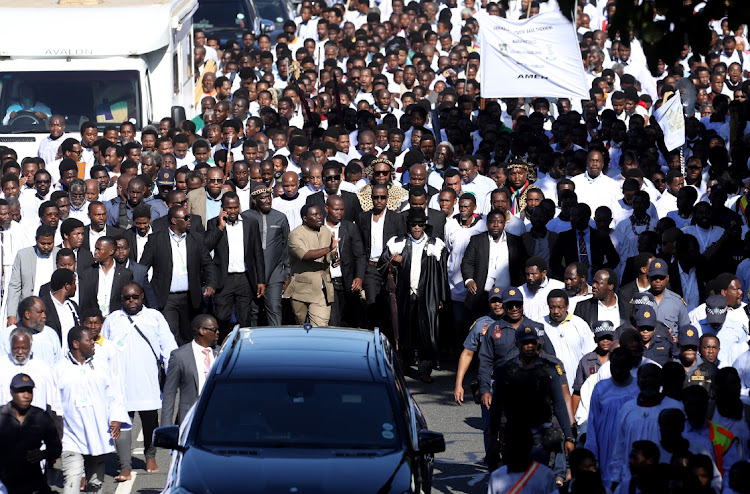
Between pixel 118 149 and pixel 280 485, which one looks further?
pixel 118 149

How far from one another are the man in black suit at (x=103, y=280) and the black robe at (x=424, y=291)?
2.76 m

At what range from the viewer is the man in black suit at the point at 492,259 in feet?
48.2

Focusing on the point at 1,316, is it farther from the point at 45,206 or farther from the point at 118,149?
the point at 118,149

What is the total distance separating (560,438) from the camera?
33.5 feet

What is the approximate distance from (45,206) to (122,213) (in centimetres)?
120

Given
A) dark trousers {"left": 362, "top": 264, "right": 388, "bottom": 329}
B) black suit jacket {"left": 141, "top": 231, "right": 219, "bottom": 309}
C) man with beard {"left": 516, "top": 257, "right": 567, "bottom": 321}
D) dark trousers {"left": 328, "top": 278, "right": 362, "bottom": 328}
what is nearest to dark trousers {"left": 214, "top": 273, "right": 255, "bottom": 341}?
black suit jacket {"left": 141, "top": 231, "right": 219, "bottom": 309}

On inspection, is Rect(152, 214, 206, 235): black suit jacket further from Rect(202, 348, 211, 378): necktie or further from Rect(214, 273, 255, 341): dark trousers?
Rect(202, 348, 211, 378): necktie

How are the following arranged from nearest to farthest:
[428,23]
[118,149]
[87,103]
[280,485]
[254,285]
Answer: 1. [280,485]
2. [254,285]
3. [118,149]
4. [87,103]
5. [428,23]

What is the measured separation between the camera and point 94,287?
13.6 metres

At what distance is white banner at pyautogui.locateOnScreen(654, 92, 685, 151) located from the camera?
18469 mm

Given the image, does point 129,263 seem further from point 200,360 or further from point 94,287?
point 200,360

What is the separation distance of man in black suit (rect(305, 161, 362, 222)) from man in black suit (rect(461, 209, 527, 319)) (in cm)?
169

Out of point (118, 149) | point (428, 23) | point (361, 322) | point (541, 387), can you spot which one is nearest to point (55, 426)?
point (541, 387)

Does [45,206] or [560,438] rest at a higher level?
[45,206]
